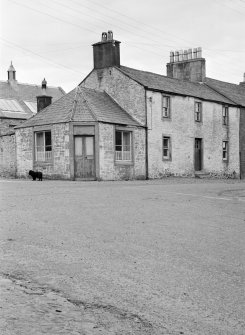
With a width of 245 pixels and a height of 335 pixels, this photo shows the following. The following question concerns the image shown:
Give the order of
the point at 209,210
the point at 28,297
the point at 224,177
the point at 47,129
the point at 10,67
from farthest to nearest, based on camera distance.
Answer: the point at 10,67
the point at 224,177
the point at 47,129
the point at 209,210
the point at 28,297

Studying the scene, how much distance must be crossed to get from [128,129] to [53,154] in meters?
5.17

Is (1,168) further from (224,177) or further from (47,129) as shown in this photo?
(224,177)

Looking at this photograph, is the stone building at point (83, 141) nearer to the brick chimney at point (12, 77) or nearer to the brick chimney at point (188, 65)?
the brick chimney at point (188, 65)

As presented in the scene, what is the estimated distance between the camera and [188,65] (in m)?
43.3

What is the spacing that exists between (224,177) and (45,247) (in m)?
33.1

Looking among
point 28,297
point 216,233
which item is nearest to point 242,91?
point 216,233

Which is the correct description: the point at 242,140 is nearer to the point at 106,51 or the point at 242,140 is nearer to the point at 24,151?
the point at 106,51

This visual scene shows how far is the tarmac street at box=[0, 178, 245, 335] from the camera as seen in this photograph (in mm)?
4902

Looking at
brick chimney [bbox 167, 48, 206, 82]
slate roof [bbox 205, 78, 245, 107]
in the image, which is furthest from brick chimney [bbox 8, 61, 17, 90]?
slate roof [bbox 205, 78, 245, 107]

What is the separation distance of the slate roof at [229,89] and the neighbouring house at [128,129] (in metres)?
0.98

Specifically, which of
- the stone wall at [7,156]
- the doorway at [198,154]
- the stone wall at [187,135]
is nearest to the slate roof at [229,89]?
the stone wall at [187,135]

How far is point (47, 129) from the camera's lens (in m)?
30.5

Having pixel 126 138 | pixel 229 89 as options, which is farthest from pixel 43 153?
pixel 229 89

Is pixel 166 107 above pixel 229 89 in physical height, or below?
below
